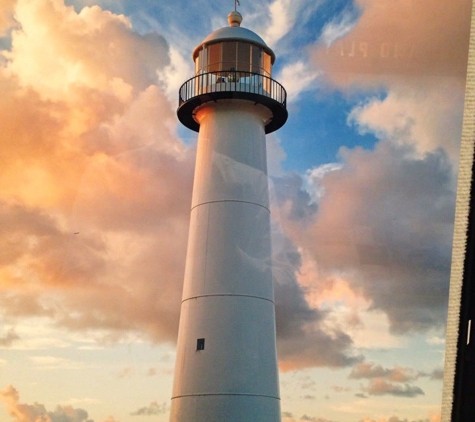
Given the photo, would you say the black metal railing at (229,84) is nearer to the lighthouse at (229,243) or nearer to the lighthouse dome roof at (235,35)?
the lighthouse at (229,243)

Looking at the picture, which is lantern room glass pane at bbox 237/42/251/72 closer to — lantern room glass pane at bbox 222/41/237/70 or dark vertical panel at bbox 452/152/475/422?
lantern room glass pane at bbox 222/41/237/70

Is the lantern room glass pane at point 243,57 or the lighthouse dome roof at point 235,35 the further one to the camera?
the lantern room glass pane at point 243,57

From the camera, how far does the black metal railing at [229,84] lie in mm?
4887

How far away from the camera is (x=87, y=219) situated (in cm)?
346

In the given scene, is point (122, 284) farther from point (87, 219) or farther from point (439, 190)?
point (439, 190)

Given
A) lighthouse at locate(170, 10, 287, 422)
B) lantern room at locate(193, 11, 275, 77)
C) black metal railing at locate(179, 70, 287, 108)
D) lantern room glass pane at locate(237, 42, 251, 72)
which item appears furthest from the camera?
lantern room glass pane at locate(237, 42, 251, 72)

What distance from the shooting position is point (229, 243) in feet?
15.8

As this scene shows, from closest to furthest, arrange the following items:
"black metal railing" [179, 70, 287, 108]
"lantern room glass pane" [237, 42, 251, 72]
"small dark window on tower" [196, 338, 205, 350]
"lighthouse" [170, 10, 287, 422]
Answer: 1. "lighthouse" [170, 10, 287, 422]
2. "small dark window on tower" [196, 338, 205, 350]
3. "black metal railing" [179, 70, 287, 108]
4. "lantern room glass pane" [237, 42, 251, 72]

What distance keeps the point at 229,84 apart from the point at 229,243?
1.34 m

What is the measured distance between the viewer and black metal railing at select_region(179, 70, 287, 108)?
4887mm

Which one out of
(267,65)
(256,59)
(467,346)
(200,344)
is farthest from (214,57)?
(467,346)

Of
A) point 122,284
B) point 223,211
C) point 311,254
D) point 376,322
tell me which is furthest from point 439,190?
point 223,211

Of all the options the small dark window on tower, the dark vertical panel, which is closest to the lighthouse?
the small dark window on tower

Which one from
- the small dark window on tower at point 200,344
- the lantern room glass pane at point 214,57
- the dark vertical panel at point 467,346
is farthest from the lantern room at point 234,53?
the dark vertical panel at point 467,346
